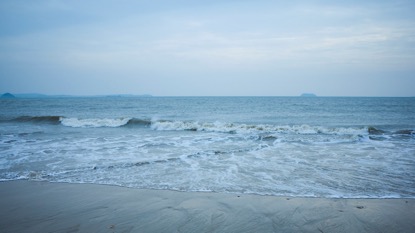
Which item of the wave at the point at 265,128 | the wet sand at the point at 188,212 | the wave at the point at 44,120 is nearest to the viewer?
the wet sand at the point at 188,212

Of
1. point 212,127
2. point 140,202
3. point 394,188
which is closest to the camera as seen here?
point 140,202

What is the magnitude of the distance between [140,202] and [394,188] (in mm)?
6114

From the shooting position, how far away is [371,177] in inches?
266

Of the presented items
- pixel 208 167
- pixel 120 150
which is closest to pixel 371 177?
pixel 208 167

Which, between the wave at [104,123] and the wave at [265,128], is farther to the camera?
the wave at [104,123]

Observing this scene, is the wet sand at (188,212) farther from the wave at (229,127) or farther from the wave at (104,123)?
the wave at (104,123)

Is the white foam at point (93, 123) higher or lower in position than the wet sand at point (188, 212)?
lower

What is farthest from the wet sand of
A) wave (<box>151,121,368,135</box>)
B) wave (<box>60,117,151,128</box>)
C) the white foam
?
the white foam

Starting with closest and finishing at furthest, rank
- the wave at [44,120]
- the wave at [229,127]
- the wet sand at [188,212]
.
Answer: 1. the wet sand at [188,212]
2. the wave at [229,127]
3. the wave at [44,120]

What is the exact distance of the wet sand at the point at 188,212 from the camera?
4.01 m

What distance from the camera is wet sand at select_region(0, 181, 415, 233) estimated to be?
4012 mm

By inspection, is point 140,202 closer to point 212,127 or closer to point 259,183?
point 259,183

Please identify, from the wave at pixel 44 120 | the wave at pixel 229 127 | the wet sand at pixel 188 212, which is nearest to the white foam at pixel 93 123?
the wave at pixel 229 127

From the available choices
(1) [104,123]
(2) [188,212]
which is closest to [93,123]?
(1) [104,123]
